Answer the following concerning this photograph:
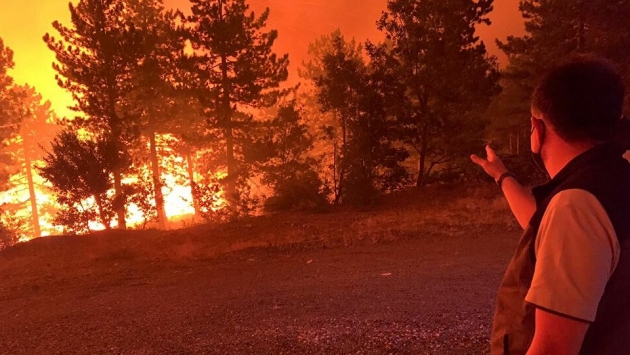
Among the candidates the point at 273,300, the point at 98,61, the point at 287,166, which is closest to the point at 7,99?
the point at 98,61

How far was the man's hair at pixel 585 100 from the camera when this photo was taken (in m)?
1.38

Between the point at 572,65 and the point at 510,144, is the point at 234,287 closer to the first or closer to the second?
the point at 572,65

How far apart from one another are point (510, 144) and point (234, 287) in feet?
117

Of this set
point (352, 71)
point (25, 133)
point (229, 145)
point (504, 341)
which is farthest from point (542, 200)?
point (25, 133)

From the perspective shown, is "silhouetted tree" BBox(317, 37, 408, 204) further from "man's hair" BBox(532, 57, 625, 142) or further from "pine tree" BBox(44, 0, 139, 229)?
"man's hair" BBox(532, 57, 625, 142)

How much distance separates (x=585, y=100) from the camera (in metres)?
1.38

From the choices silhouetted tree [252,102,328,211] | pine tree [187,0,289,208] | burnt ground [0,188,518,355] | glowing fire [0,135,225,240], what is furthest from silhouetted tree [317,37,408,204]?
burnt ground [0,188,518,355]

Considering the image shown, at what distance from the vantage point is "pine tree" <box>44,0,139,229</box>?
21109 millimetres

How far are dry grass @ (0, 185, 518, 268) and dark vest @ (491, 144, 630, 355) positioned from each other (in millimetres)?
8887

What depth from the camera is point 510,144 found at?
1468 inches

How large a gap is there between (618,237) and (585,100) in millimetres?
451

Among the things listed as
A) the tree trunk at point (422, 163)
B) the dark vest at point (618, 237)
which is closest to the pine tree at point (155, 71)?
the tree trunk at point (422, 163)

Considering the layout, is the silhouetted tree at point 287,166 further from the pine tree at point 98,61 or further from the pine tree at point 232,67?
the pine tree at point 98,61

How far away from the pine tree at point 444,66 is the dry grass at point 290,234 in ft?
16.4
